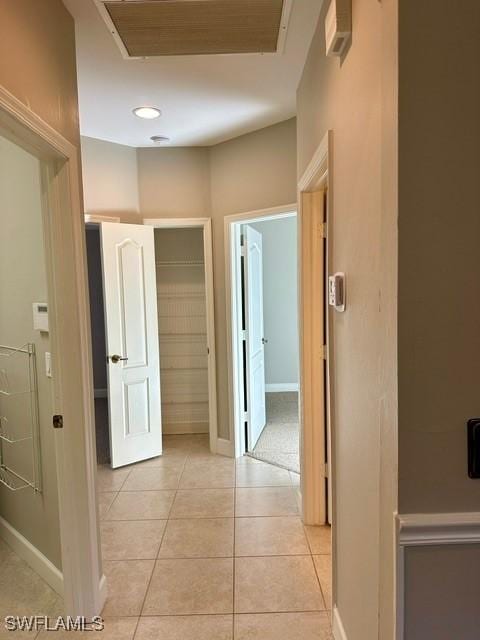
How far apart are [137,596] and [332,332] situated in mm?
1563

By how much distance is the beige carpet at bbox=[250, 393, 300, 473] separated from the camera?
3613 millimetres

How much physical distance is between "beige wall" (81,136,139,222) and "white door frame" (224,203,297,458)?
0.87 metres

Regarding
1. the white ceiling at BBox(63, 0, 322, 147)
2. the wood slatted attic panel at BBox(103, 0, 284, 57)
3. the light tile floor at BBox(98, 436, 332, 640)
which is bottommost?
the light tile floor at BBox(98, 436, 332, 640)

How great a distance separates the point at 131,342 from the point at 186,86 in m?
1.99

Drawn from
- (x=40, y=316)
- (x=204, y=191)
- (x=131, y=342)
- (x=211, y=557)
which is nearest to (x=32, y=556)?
(x=211, y=557)

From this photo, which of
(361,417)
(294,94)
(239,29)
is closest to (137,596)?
(361,417)

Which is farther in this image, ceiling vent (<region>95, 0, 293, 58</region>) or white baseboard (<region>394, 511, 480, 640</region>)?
ceiling vent (<region>95, 0, 293, 58</region>)

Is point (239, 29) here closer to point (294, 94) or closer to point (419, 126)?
point (294, 94)

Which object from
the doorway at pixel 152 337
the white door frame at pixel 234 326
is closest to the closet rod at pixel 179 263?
the doorway at pixel 152 337

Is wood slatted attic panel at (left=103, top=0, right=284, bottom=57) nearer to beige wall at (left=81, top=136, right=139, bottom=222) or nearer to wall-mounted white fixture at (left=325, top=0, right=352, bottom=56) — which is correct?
wall-mounted white fixture at (left=325, top=0, right=352, bottom=56)

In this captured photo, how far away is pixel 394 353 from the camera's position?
0.99 meters

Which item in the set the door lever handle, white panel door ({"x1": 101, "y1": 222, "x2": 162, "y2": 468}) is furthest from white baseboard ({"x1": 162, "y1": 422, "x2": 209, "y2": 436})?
the door lever handle

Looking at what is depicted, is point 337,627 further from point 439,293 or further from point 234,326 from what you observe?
point 234,326

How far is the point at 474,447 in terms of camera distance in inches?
38.1
